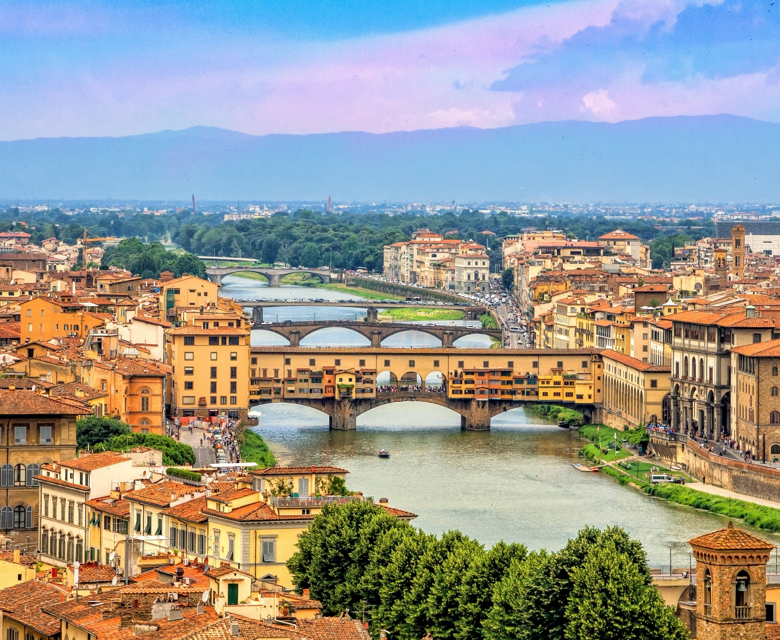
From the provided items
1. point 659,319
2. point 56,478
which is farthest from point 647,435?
point 56,478

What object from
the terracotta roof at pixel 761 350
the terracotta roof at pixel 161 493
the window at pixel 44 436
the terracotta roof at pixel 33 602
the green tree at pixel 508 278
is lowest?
the terracotta roof at pixel 33 602

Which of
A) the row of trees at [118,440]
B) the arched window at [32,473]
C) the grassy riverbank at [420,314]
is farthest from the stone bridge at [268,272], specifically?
the arched window at [32,473]

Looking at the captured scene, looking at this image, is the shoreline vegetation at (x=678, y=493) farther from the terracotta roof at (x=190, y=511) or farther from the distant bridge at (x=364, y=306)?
the distant bridge at (x=364, y=306)

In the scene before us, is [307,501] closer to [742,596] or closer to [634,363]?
[742,596]

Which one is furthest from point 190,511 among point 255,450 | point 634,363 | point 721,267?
point 721,267

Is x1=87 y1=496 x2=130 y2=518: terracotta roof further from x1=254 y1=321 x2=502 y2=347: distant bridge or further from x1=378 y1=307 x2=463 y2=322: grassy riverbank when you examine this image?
x1=378 y1=307 x2=463 y2=322: grassy riverbank

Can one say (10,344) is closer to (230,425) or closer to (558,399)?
(230,425)

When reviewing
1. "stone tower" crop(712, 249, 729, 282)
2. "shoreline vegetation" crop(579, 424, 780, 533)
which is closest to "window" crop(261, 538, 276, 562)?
"shoreline vegetation" crop(579, 424, 780, 533)
